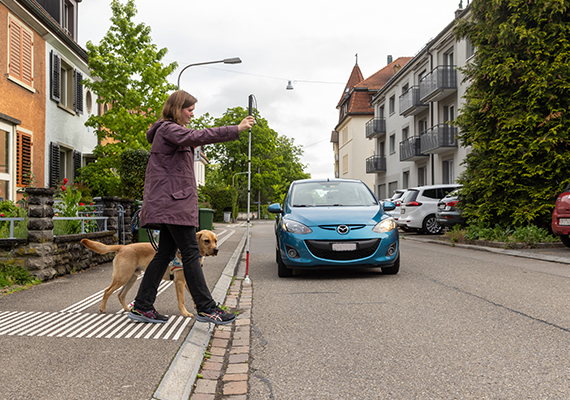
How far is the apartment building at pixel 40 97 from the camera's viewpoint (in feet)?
44.5

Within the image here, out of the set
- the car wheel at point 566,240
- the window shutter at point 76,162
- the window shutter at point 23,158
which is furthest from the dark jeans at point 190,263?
the window shutter at point 76,162

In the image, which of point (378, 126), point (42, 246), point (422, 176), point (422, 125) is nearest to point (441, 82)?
point (422, 125)

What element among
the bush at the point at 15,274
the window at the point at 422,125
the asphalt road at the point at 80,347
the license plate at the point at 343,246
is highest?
the window at the point at 422,125

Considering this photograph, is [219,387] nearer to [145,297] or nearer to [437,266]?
[145,297]

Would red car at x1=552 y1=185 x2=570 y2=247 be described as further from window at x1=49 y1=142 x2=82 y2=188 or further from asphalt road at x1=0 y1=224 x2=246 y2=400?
window at x1=49 y1=142 x2=82 y2=188

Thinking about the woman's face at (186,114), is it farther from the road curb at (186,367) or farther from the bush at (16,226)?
the bush at (16,226)

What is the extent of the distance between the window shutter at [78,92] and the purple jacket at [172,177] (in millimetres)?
15771

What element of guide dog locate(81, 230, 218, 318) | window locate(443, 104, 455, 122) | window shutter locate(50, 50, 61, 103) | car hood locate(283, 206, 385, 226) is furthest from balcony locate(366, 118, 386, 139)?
guide dog locate(81, 230, 218, 318)

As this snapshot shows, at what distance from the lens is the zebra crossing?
14.2 feet

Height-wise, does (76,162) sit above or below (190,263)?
above

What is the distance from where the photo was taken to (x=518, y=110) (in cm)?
1402

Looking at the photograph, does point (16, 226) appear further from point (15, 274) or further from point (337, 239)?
point (337, 239)

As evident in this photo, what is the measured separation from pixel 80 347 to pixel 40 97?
13.6m

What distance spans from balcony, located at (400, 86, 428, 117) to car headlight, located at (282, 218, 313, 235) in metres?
24.1
